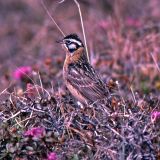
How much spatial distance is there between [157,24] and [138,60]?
120 centimetres

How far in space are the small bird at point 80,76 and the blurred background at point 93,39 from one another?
219mm

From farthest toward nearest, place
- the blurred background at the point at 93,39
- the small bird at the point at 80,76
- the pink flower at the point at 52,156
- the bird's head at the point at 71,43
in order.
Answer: the blurred background at the point at 93,39 < the bird's head at the point at 71,43 < the small bird at the point at 80,76 < the pink flower at the point at 52,156

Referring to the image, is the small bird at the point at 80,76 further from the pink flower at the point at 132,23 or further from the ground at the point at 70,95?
the pink flower at the point at 132,23

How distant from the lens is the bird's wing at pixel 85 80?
959cm

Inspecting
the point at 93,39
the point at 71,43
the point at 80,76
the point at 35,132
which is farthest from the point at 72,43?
the point at 93,39

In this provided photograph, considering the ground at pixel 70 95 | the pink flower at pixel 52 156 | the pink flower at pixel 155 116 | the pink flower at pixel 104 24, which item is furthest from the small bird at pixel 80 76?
the pink flower at pixel 104 24

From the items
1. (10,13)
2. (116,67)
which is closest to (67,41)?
(116,67)

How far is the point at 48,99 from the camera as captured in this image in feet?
26.0

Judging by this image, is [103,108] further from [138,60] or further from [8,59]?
[8,59]

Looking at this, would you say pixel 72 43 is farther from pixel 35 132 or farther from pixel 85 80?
pixel 35 132

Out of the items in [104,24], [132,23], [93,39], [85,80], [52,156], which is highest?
[52,156]

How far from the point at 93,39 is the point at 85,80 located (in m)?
3.67

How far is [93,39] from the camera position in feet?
44.2

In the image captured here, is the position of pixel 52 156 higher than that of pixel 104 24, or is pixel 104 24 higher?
pixel 52 156
